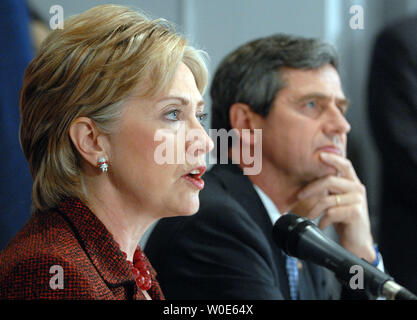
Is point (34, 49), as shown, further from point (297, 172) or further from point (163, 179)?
point (297, 172)

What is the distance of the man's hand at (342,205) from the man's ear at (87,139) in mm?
699

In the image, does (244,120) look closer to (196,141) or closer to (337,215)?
(337,215)

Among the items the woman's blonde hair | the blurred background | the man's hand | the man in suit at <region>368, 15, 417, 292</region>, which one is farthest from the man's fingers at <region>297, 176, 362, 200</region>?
the woman's blonde hair

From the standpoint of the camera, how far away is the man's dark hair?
4.84 feet

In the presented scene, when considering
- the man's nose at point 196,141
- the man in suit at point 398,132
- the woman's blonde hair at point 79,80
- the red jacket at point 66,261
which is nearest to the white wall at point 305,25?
the man in suit at point 398,132

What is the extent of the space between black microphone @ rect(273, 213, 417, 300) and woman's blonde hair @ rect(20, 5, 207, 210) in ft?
0.96

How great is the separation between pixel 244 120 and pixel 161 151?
633mm

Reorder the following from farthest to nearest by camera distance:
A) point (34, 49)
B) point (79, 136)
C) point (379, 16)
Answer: point (379, 16) → point (34, 49) → point (79, 136)

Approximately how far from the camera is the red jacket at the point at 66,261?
2.39ft

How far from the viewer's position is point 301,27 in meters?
1.85

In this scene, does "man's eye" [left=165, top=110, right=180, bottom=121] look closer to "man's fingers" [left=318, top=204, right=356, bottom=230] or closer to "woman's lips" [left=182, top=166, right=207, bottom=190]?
"woman's lips" [left=182, top=166, right=207, bottom=190]

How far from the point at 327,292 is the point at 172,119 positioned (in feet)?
2.76

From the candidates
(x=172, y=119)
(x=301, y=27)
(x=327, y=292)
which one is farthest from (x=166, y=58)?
(x=301, y=27)

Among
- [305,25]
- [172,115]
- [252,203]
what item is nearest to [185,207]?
[172,115]
